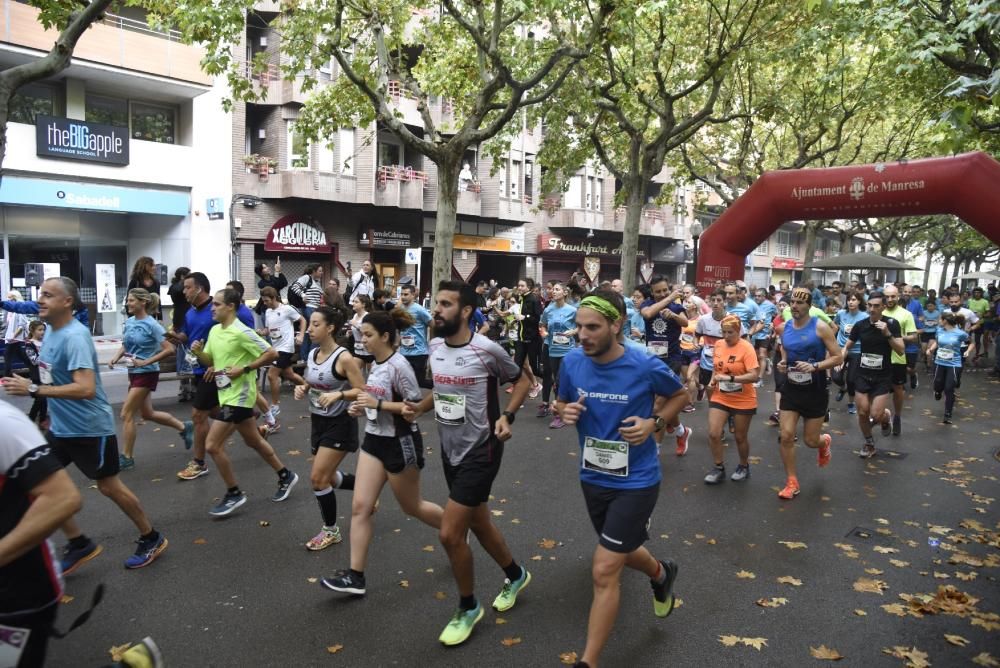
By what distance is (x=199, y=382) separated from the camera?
6586mm

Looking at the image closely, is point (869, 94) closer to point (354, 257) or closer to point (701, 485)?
point (701, 485)

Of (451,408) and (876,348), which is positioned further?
(876,348)

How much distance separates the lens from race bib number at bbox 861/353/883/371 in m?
8.47

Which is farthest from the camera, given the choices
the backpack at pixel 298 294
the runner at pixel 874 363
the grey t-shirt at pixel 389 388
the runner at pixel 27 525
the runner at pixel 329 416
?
the backpack at pixel 298 294

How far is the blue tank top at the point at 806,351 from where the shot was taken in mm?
6766

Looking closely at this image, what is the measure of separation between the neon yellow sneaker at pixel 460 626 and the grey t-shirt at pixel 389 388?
113 cm

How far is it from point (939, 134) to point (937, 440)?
497 centimetres

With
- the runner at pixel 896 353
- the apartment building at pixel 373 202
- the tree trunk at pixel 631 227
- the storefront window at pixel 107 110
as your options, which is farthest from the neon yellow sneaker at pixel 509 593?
the storefront window at pixel 107 110

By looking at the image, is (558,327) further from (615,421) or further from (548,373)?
(615,421)

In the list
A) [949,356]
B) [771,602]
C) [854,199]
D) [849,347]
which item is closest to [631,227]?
[854,199]

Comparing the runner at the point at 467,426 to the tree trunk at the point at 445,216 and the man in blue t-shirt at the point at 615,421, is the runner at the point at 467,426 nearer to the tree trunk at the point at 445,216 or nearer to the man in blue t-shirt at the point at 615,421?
the man in blue t-shirt at the point at 615,421

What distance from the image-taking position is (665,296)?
31.9 ft

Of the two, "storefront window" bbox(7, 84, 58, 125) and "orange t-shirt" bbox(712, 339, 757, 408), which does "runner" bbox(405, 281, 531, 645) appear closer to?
"orange t-shirt" bbox(712, 339, 757, 408)

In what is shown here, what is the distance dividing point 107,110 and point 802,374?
18.9 meters
